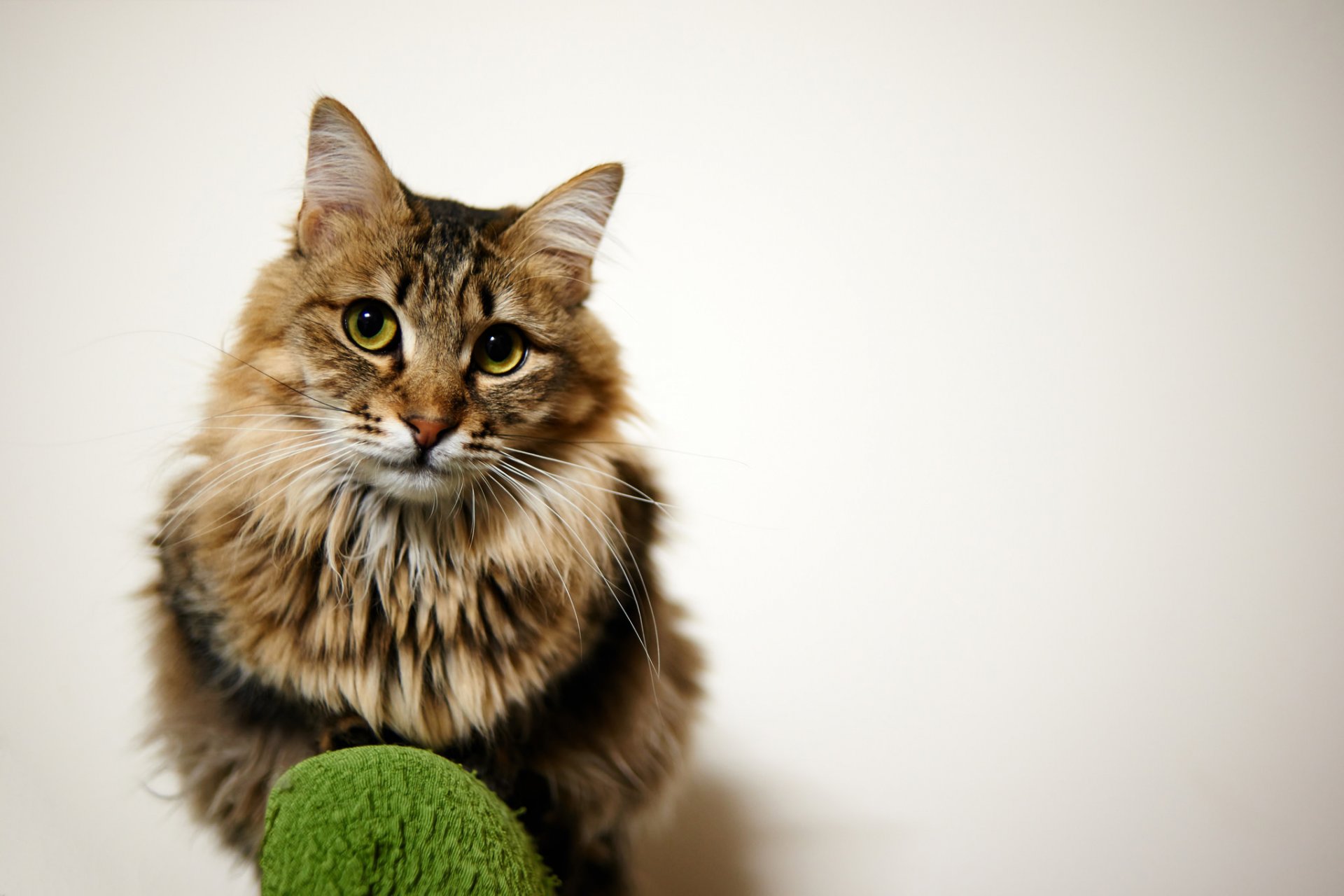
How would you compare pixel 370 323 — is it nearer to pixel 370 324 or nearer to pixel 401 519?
pixel 370 324

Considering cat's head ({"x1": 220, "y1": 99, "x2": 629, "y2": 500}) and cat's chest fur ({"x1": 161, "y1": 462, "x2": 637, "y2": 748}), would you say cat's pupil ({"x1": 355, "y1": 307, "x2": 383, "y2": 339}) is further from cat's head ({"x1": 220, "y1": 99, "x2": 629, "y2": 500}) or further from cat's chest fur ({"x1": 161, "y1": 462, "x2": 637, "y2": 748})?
cat's chest fur ({"x1": 161, "y1": 462, "x2": 637, "y2": 748})

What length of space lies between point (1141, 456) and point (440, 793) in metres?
1.40

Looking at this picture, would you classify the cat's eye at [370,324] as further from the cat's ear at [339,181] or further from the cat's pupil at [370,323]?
the cat's ear at [339,181]

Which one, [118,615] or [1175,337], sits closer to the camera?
[118,615]

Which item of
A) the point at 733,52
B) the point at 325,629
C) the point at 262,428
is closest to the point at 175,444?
the point at 262,428

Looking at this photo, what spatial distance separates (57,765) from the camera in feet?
3.59

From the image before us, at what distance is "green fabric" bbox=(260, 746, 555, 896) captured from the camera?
1.92 feet

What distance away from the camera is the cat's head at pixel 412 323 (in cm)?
83

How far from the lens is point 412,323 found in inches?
34.0

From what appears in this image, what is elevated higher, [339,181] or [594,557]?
[339,181]

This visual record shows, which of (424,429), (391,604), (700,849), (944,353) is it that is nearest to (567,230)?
(424,429)

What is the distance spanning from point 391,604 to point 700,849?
0.73 meters

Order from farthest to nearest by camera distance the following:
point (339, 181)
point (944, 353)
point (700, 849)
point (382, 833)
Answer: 1. point (944, 353)
2. point (700, 849)
3. point (339, 181)
4. point (382, 833)

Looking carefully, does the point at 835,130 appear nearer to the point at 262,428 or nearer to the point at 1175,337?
the point at 1175,337
